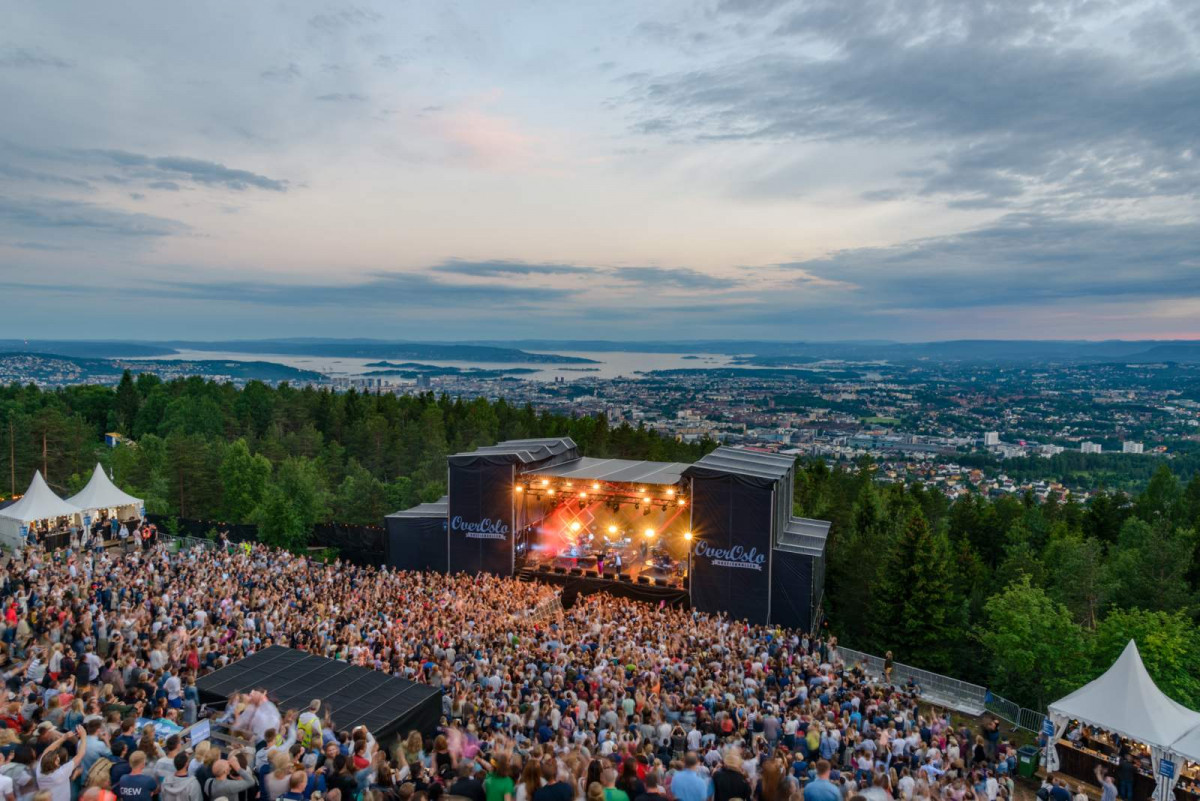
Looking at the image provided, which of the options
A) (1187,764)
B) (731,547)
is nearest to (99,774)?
(1187,764)

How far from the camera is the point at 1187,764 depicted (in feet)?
36.4

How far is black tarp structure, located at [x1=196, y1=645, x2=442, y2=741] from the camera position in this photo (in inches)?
350

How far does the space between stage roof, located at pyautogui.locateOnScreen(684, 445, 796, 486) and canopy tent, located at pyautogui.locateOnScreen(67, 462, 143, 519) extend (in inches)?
776

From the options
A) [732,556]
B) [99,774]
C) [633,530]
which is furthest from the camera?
[633,530]

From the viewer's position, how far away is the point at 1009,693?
69.3 ft

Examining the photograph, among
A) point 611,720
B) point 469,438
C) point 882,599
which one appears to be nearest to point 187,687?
point 611,720

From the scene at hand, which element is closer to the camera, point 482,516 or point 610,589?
point 610,589

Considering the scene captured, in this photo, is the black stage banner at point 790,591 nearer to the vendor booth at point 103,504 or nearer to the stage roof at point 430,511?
the stage roof at point 430,511

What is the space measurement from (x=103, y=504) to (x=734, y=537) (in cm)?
2121

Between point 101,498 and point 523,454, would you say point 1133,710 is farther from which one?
point 101,498

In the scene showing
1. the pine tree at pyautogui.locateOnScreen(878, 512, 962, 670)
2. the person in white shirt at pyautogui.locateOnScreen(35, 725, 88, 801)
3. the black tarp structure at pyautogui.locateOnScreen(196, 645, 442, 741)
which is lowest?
the pine tree at pyautogui.locateOnScreen(878, 512, 962, 670)

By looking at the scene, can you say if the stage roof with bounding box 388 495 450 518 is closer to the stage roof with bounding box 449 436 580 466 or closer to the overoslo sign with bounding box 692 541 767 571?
the stage roof with bounding box 449 436 580 466

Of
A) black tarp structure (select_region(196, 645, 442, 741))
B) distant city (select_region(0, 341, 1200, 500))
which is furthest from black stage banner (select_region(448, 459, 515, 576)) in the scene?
distant city (select_region(0, 341, 1200, 500))

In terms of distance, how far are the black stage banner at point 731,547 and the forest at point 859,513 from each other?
Answer: 620 centimetres
